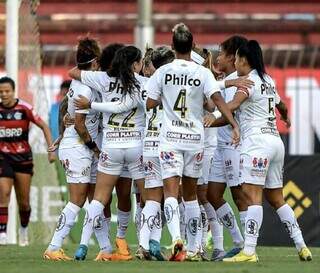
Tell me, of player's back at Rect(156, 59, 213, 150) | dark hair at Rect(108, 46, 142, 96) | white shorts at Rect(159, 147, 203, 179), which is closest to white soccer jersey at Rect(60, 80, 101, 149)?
dark hair at Rect(108, 46, 142, 96)

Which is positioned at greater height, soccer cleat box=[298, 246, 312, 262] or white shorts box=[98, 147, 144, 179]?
white shorts box=[98, 147, 144, 179]

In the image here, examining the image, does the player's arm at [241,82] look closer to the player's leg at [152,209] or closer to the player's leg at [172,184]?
the player's leg at [172,184]

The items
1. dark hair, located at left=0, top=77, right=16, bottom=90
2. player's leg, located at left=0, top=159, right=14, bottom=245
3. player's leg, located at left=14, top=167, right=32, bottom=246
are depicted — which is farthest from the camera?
player's leg, located at left=14, top=167, right=32, bottom=246

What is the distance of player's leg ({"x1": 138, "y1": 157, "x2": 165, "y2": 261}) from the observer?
44.2ft

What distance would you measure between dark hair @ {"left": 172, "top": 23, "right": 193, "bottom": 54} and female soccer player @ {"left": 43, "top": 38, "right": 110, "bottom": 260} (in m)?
0.96

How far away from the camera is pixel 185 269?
38.9 ft

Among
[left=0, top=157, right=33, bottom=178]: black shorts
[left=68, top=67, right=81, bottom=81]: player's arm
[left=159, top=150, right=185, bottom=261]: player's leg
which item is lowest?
[left=0, top=157, right=33, bottom=178]: black shorts

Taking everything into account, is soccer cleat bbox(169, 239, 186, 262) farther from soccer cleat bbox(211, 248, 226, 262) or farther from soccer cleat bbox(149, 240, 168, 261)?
soccer cleat bbox(211, 248, 226, 262)

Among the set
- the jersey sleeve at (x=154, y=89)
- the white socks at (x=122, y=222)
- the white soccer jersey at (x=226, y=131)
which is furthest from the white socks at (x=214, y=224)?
the jersey sleeve at (x=154, y=89)

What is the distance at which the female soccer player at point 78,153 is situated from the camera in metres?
13.6

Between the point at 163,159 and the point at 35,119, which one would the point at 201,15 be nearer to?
the point at 35,119

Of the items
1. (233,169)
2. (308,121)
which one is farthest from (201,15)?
(233,169)

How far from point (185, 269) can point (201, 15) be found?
70.5 ft

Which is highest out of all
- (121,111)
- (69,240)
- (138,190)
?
(121,111)
